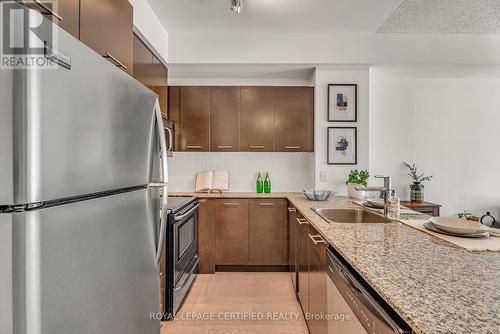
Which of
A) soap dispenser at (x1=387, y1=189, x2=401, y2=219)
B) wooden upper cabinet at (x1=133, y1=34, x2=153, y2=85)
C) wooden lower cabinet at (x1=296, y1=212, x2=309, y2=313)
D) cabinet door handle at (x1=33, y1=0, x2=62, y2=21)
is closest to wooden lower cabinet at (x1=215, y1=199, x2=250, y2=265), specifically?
wooden lower cabinet at (x1=296, y1=212, x2=309, y2=313)

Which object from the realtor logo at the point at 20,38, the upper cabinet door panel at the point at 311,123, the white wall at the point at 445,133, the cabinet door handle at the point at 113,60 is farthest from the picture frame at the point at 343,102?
the realtor logo at the point at 20,38

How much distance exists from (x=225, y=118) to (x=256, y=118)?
386 millimetres

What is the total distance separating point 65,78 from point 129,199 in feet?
1.54

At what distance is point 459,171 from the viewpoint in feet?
11.9

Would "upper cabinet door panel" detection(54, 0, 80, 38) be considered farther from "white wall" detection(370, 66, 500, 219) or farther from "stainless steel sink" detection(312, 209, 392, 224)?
"white wall" detection(370, 66, 500, 219)

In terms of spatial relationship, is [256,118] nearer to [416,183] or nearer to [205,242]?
[205,242]

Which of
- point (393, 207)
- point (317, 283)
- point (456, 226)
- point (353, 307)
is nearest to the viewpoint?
point (353, 307)

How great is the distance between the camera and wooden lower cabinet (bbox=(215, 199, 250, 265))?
3.18 metres

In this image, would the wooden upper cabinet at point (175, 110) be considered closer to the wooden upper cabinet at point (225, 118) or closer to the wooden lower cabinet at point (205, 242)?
the wooden upper cabinet at point (225, 118)

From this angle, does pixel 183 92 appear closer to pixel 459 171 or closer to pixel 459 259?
pixel 459 259

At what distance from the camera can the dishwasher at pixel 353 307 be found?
0.79m


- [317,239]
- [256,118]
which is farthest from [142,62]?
[317,239]

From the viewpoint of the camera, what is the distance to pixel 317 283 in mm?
1622

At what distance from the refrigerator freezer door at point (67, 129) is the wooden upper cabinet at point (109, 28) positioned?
0.53m
